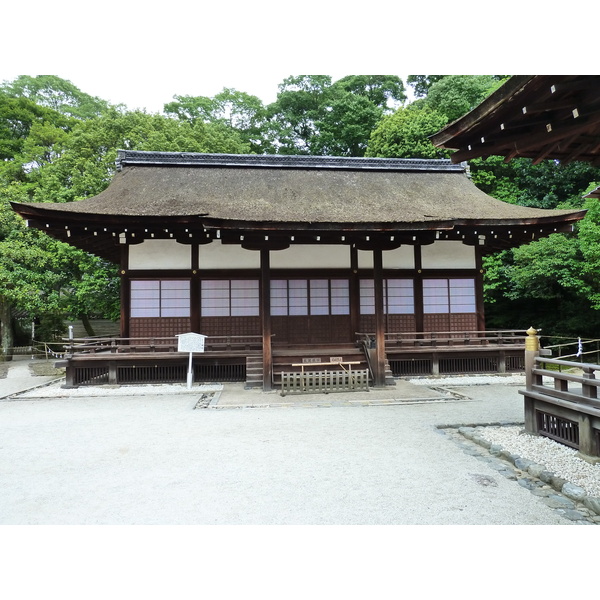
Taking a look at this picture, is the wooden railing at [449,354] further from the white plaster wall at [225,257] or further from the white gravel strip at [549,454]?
the white gravel strip at [549,454]

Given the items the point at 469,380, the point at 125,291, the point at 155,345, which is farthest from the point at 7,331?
the point at 469,380

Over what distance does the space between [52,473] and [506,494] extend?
498 cm

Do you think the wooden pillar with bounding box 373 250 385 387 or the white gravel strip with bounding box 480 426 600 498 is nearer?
the white gravel strip with bounding box 480 426 600 498

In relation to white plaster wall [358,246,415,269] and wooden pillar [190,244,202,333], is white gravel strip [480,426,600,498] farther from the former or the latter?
wooden pillar [190,244,202,333]

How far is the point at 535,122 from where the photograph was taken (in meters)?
4.13

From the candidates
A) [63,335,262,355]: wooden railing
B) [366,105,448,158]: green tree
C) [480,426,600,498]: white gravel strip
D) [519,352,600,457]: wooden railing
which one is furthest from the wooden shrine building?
[366,105,448,158]: green tree

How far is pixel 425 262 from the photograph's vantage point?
13234mm

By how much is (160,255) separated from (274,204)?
3.69 metres

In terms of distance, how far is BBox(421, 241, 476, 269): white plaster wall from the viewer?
43.4 ft

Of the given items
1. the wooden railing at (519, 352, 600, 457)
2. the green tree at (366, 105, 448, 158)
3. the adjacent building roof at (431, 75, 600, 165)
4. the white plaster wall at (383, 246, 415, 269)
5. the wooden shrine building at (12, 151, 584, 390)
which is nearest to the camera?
the adjacent building roof at (431, 75, 600, 165)

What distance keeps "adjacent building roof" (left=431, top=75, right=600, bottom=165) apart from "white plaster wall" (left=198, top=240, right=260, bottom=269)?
27.5 feet

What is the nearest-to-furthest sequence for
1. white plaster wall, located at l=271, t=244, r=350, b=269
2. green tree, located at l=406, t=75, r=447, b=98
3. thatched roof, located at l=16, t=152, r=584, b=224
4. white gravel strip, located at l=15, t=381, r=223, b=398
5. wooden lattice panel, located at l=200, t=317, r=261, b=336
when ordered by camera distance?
white gravel strip, located at l=15, t=381, r=223, b=398
thatched roof, located at l=16, t=152, r=584, b=224
wooden lattice panel, located at l=200, t=317, r=261, b=336
white plaster wall, located at l=271, t=244, r=350, b=269
green tree, located at l=406, t=75, r=447, b=98

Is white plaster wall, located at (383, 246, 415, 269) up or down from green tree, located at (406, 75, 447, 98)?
down

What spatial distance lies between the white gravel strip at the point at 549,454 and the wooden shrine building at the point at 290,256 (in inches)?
171
